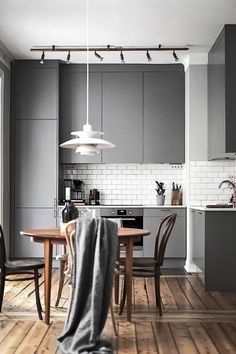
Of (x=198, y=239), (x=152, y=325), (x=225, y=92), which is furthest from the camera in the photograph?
(x=198, y=239)

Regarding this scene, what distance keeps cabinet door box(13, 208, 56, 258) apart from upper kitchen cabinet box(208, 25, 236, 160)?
2474mm

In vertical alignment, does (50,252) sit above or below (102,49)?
below

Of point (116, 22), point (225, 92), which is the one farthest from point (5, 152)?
point (225, 92)

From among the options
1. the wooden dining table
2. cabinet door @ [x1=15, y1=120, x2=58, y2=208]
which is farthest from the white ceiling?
the wooden dining table

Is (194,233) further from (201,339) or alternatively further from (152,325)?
(201,339)

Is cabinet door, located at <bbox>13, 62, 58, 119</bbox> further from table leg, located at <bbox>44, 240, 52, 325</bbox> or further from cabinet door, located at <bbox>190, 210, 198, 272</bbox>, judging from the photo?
table leg, located at <bbox>44, 240, 52, 325</bbox>

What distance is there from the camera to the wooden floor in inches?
155

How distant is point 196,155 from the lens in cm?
752

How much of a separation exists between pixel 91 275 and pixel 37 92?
4313 mm

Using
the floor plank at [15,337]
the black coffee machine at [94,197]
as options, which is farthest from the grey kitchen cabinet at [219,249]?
the black coffee machine at [94,197]

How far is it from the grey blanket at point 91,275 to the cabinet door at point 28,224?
12.2 feet

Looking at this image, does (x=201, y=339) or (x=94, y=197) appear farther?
(x=94, y=197)

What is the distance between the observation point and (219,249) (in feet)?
19.9

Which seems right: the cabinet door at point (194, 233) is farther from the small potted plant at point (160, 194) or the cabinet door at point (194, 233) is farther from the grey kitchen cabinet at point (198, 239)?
the small potted plant at point (160, 194)
